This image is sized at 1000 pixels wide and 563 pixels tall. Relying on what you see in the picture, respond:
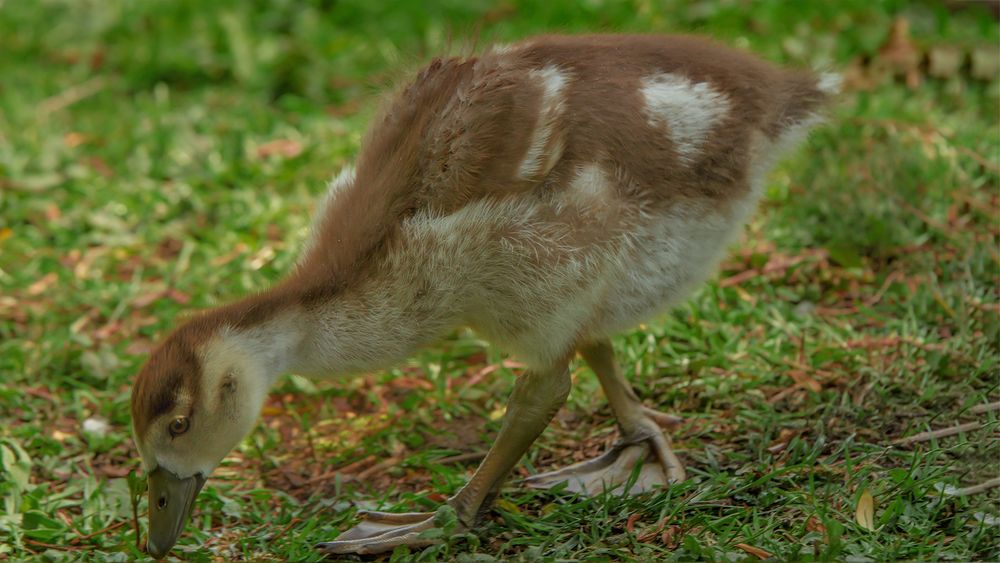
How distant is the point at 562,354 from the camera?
11.0 feet

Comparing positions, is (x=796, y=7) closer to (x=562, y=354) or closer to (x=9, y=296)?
(x=562, y=354)

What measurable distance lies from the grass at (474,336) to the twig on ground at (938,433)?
0.11 ft

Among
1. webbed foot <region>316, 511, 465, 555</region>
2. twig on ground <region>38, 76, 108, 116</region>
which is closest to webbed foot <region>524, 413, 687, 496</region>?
webbed foot <region>316, 511, 465, 555</region>

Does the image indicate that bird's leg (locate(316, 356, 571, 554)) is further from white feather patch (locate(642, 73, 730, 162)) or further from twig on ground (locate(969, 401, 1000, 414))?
twig on ground (locate(969, 401, 1000, 414))

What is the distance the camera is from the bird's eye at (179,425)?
3.15 m

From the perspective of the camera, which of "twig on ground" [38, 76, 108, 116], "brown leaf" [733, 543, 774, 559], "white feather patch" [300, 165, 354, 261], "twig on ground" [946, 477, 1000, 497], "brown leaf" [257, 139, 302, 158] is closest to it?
"brown leaf" [733, 543, 774, 559]

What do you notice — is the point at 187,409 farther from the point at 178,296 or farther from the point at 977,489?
the point at 977,489

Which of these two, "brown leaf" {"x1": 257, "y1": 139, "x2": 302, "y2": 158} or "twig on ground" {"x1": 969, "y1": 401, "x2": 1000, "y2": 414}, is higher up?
"brown leaf" {"x1": 257, "y1": 139, "x2": 302, "y2": 158}

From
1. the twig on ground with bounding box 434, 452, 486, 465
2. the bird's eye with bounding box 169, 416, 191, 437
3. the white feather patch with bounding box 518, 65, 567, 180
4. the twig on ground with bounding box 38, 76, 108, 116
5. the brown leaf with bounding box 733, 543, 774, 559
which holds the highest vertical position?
the white feather patch with bounding box 518, 65, 567, 180

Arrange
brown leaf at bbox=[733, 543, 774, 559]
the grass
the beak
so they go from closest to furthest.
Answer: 1. brown leaf at bbox=[733, 543, 774, 559]
2. the beak
3. the grass

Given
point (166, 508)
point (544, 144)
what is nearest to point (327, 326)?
point (166, 508)

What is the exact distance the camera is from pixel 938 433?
3.43 meters

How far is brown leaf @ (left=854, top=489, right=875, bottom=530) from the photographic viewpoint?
3.09 m

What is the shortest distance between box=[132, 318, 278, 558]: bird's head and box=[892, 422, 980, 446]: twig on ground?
6.13 ft
